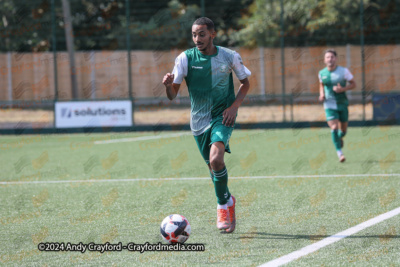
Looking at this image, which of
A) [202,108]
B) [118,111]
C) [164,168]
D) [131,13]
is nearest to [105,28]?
[131,13]

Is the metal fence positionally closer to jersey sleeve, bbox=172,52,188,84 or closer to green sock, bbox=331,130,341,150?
green sock, bbox=331,130,341,150

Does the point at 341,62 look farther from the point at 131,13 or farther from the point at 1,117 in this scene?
the point at 1,117

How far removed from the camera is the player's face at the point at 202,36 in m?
5.92

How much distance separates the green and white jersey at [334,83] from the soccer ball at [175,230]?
273 inches

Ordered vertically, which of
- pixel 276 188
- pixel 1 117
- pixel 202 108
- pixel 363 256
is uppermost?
pixel 202 108

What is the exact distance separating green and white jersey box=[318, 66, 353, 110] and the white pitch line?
5.24 metres

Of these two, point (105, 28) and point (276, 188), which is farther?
point (105, 28)

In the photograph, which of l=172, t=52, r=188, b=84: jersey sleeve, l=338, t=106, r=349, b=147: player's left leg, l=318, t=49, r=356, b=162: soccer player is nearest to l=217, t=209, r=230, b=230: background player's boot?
l=172, t=52, r=188, b=84: jersey sleeve

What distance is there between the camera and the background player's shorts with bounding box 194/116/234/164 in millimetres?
5969

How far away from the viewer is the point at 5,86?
1102 inches

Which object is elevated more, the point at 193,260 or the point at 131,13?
the point at 131,13

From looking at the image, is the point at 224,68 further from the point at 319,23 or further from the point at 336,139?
the point at 319,23

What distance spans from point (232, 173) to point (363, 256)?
18.5 feet

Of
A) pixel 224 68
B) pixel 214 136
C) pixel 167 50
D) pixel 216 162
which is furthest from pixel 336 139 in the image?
pixel 167 50
